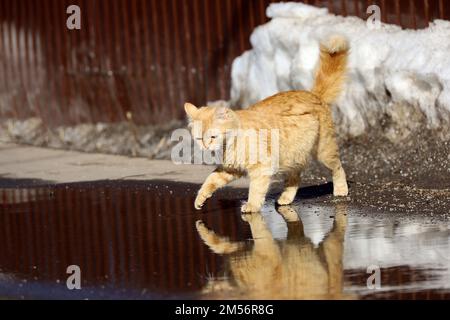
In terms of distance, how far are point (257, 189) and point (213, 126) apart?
696 mm

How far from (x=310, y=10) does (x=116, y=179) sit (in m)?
3.19

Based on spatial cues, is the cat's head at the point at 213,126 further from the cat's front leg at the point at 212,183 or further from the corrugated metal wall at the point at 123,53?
the corrugated metal wall at the point at 123,53

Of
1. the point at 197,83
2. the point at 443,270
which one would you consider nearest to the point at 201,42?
the point at 197,83

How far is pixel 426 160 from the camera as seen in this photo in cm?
1060

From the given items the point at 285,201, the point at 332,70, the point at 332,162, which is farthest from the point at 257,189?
the point at 332,70

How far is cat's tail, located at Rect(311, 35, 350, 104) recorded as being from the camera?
33.0 ft

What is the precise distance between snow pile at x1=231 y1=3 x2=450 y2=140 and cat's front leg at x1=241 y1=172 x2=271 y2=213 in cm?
261

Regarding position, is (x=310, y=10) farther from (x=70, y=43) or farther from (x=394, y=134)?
→ (x=70, y=43)

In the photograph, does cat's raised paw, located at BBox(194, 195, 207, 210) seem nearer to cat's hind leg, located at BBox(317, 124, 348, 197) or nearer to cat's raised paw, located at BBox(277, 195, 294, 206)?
cat's raised paw, located at BBox(277, 195, 294, 206)

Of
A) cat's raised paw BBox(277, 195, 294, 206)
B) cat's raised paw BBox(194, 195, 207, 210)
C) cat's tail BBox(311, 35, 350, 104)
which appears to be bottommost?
cat's raised paw BBox(277, 195, 294, 206)

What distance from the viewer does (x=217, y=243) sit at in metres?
8.08

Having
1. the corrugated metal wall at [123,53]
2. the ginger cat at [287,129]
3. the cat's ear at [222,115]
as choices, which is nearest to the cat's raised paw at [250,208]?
the ginger cat at [287,129]

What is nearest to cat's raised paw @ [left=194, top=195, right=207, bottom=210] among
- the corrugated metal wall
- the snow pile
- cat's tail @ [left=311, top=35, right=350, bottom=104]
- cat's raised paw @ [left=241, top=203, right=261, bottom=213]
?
cat's raised paw @ [left=241, top=203, right=261, bottom=213]

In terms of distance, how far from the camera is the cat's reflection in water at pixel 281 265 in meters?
6.52
